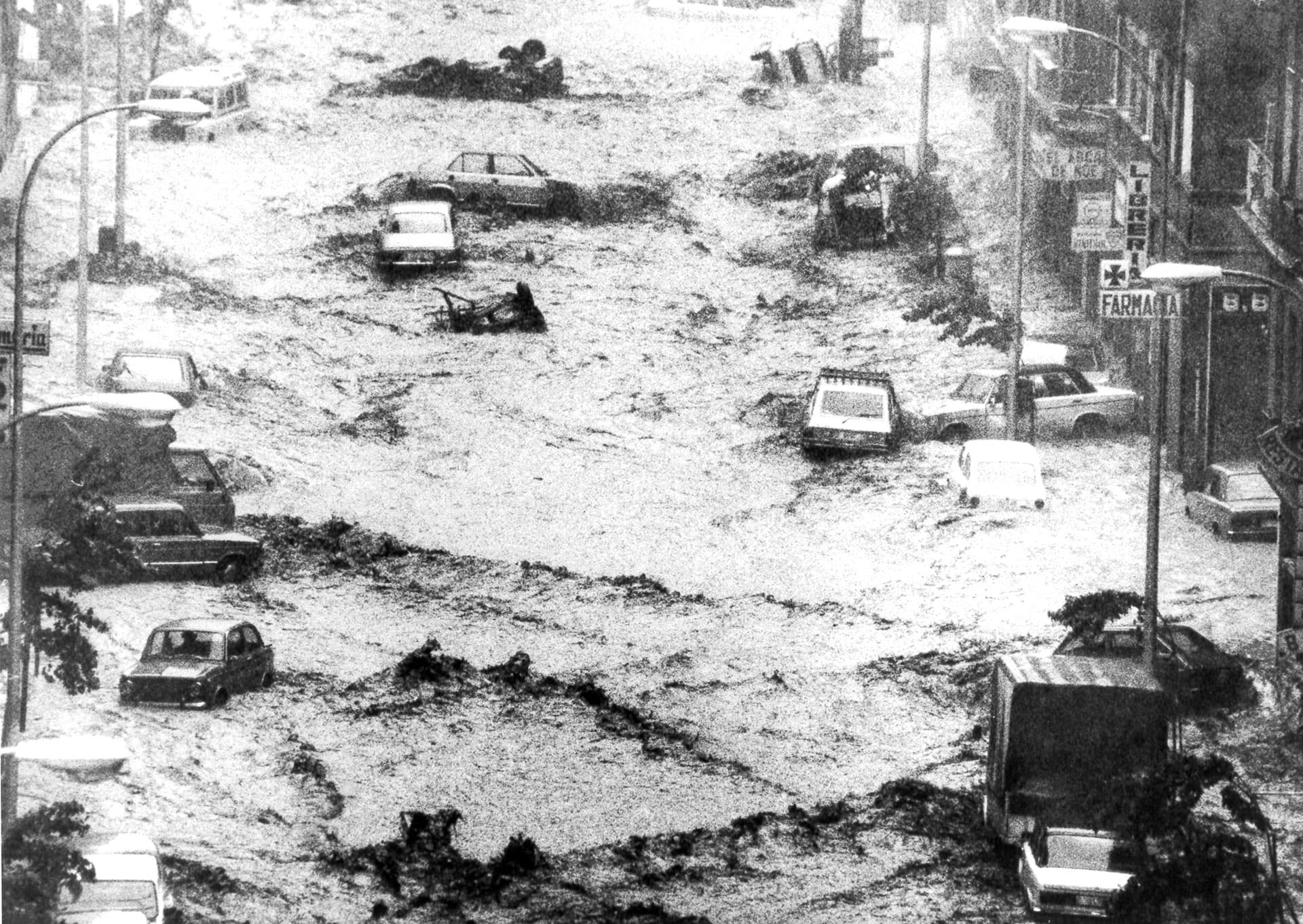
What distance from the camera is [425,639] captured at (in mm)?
38844

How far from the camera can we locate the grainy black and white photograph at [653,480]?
95.4 ft

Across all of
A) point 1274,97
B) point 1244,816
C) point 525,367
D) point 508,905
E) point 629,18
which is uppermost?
point 629,18

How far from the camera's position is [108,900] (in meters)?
25.3

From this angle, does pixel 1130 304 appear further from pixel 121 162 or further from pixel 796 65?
pixel 796 65

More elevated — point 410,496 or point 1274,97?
point 1274,97

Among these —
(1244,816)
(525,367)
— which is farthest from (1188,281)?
(525,367)

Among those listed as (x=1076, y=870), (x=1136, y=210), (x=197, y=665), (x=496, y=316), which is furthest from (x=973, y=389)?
(x=1076, y=870)

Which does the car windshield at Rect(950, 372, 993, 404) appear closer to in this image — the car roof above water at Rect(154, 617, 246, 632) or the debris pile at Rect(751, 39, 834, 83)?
the car roof above water at Rect(154, 617, 246, 632)

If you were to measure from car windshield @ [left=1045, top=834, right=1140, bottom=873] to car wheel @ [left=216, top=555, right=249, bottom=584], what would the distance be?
1624cm

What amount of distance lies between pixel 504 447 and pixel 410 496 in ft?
11.4

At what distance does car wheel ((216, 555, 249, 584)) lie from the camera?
1545 inches

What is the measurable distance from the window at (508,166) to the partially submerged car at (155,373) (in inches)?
592

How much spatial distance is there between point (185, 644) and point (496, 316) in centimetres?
2216

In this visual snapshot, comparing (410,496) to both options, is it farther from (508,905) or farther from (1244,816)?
(1244,816)
